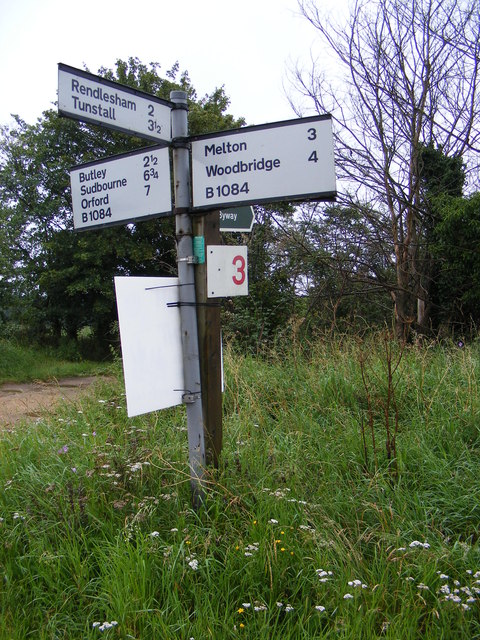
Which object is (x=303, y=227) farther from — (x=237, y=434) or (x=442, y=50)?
(x=237, y=434)

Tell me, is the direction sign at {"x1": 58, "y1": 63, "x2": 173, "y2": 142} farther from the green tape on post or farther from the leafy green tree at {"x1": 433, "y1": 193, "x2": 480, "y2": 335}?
the leafy green tree at {"x1": 433, "y1": 193, "x2": 480, "y2": 335}

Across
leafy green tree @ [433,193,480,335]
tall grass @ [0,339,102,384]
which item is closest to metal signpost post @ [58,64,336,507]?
leafy green tree @ [433,193,480,335]

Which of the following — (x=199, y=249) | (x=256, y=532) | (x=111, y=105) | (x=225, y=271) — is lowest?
(x=256, y=532)

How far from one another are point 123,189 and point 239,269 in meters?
0.78

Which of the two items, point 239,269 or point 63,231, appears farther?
point 63,231

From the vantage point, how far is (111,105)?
2.70 metres

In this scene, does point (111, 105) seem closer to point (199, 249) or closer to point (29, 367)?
point (199, 249)

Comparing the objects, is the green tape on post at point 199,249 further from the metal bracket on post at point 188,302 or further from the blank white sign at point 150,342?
the blank white sign at point 150,342

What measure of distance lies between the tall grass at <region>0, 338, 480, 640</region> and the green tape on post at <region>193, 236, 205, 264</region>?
Result: 1.12 metres

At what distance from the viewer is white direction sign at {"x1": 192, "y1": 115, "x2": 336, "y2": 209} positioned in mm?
2518

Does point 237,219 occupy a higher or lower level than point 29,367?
higher

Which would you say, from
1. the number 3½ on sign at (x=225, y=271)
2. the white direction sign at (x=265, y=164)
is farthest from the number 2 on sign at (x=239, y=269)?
the white direction sign at (x=265, y=164)

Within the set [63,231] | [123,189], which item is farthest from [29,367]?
[123,189]

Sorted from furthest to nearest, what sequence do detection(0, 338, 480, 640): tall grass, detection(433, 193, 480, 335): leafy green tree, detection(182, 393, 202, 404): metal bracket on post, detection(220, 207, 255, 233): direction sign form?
detection(433, 193, 480, 335): leafy green tree, detection(220, 207, 255, 233): direction sign, detection(182, 393, 202, 404): metal bracket on post, detection(0, 338, 480, 640): tall grass
